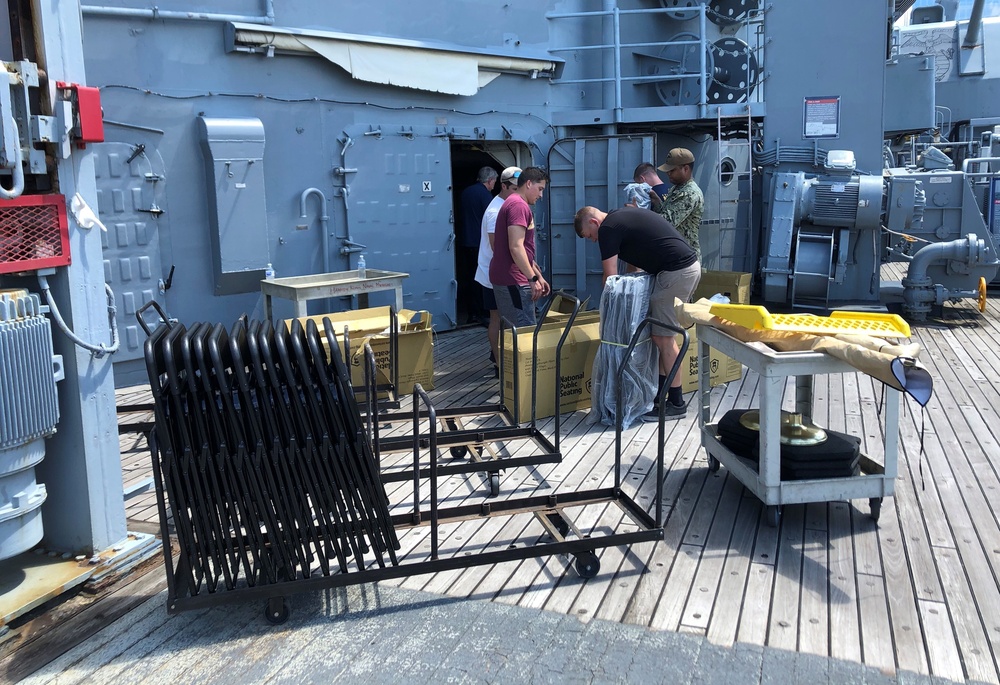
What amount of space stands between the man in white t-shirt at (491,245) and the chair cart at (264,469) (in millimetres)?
3718

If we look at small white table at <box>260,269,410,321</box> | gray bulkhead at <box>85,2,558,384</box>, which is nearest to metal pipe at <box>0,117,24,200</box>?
small white table at <box>260,269,410,321</box>

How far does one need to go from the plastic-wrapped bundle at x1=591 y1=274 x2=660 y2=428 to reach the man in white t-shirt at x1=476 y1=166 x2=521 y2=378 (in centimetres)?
127

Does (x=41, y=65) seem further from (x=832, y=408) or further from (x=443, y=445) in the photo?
(x=832, y=408)

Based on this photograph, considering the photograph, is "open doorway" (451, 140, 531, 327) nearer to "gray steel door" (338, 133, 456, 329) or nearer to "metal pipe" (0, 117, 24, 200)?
"gray steel door" (338, 133, 456, 329)

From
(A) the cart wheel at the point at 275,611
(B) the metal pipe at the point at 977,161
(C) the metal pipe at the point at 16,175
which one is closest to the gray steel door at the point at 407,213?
(C) the metal pipe at the point at 16,175

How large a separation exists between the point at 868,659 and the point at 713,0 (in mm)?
11036

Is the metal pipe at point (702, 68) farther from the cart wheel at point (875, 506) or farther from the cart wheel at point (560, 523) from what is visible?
the cart wheel at point (560, 523)

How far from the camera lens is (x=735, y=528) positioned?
444 centimetres

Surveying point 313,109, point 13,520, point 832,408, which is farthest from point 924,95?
point 13,520

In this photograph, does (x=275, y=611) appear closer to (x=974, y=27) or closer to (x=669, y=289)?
(x=669, y=289)

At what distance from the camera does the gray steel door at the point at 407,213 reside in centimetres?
917

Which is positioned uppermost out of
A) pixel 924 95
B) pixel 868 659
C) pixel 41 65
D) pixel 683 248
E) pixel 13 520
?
pixel 924 95

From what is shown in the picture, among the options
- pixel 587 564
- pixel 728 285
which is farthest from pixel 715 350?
pixel 587 564

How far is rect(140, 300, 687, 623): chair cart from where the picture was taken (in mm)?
3395
